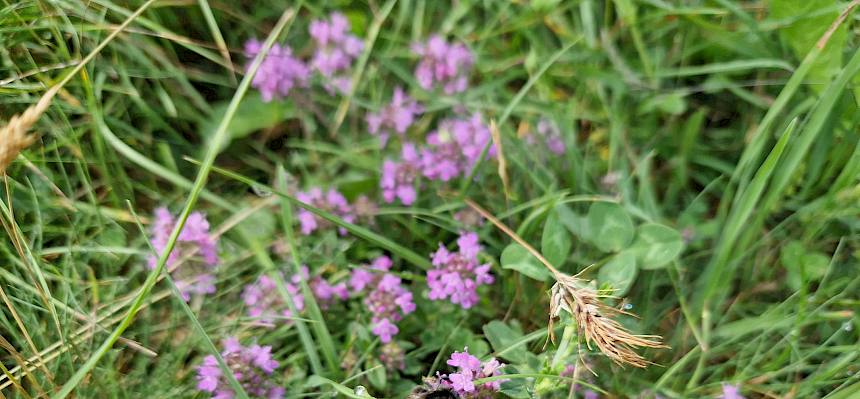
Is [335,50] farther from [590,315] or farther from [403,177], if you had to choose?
[590,315]

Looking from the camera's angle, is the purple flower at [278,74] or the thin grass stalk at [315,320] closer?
the thin grass stalk at [315,320]

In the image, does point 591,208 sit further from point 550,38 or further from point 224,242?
point 224,242

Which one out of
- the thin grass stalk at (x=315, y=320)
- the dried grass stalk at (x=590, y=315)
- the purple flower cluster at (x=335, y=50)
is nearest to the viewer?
the dried grass stalk at (x=590, y=315)

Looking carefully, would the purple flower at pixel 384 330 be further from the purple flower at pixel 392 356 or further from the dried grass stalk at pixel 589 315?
the dried grass stalk at pixel 589 315

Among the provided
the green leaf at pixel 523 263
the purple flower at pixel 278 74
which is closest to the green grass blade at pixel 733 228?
the green leaf at pixel 523 263

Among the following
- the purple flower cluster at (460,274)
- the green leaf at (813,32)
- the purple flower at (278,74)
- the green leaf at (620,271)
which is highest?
the green leaf at (813,32)

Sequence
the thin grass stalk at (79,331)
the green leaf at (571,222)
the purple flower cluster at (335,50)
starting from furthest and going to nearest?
the purple flower cluster at (335,50) → the green leaf at (571,222) → the thin grass stalk at (79,331)

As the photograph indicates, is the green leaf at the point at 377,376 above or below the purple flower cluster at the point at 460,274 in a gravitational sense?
below
